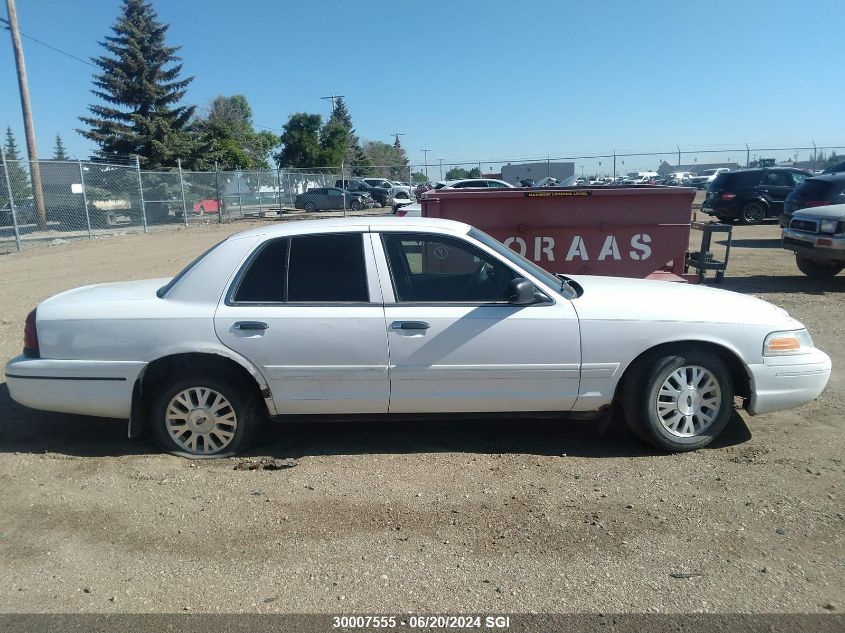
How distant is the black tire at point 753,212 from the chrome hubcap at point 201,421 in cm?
2092

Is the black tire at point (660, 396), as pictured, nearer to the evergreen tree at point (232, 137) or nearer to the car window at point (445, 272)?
the car window at point (445, 272)

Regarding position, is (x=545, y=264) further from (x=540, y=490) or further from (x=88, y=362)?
(x=88, y=362)

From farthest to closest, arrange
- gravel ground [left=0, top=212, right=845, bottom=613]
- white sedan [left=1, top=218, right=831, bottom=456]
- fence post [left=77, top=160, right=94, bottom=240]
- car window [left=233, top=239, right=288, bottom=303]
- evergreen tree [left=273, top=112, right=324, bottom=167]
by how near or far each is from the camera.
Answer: evergreen tree [left=273, top=112, right=324, bottom=167]
fence post [left=77, top=160, right=94, bottom=240]
car window [left=233, top=239, right=288, bottom=303]
white sedan [left=1, top=218, right=831, bottom=456]
gravel ground [left=0, top=212, right=845, bottom=613]

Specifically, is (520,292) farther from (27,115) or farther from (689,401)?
(27,115)

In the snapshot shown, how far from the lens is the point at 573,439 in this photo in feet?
16.1

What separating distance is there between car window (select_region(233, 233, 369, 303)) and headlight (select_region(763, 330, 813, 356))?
2652mm

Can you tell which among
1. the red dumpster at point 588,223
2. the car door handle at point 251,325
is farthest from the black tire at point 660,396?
the red dumpster at point 588,223

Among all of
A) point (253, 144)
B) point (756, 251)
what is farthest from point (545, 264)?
point (253, 144)

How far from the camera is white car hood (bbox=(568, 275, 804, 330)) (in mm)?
4426

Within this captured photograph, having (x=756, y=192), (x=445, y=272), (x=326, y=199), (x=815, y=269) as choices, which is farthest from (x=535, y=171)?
(x=445, y=272)

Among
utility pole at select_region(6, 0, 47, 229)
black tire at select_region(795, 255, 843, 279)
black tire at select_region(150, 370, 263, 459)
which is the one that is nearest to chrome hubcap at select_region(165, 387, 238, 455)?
black tire at select_region(150, 370, 263, 459)

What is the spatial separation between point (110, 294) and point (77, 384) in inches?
27.7

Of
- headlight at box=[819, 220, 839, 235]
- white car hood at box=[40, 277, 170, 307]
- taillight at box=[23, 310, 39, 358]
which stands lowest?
taillight at box=[23, 310, 39, 358]

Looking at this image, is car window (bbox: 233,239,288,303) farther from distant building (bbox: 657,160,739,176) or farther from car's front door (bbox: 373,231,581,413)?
distant building (bbox: 657,160,739,176)
